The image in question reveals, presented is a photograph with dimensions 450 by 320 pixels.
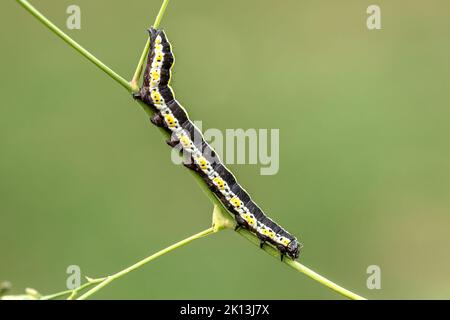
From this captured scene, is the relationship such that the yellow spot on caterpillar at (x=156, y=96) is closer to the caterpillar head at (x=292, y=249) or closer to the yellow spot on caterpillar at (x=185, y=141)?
the yellow spot on caterpillar at (x=185, y=141)

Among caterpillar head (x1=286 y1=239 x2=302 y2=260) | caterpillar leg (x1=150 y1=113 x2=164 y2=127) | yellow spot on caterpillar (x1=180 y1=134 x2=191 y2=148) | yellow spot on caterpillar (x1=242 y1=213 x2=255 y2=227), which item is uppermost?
caterpillar leg (x1=150 y1=113 x2=164 y2=127)

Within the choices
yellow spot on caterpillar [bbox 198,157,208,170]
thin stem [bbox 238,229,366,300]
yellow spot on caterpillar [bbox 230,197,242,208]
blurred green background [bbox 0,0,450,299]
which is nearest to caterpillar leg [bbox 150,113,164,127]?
yellow spot on caterpillar [bbox 198,157,208,170]

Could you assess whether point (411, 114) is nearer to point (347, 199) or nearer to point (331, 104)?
point (331, 104)

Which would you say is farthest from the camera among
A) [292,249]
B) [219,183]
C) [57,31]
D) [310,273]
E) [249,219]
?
[219,183]

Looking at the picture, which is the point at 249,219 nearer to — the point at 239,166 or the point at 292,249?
the point at 292,249

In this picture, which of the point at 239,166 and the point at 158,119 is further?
the point at 239,166

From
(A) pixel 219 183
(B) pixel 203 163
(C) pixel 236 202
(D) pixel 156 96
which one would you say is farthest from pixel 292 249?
(D) pixel 156 96

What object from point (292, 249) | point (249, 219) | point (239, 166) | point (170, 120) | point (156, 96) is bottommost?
point (292, 249)

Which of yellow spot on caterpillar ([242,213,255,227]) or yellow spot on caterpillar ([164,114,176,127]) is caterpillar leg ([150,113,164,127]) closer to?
yellow spot on caterpillar ([164,114,176,127])
